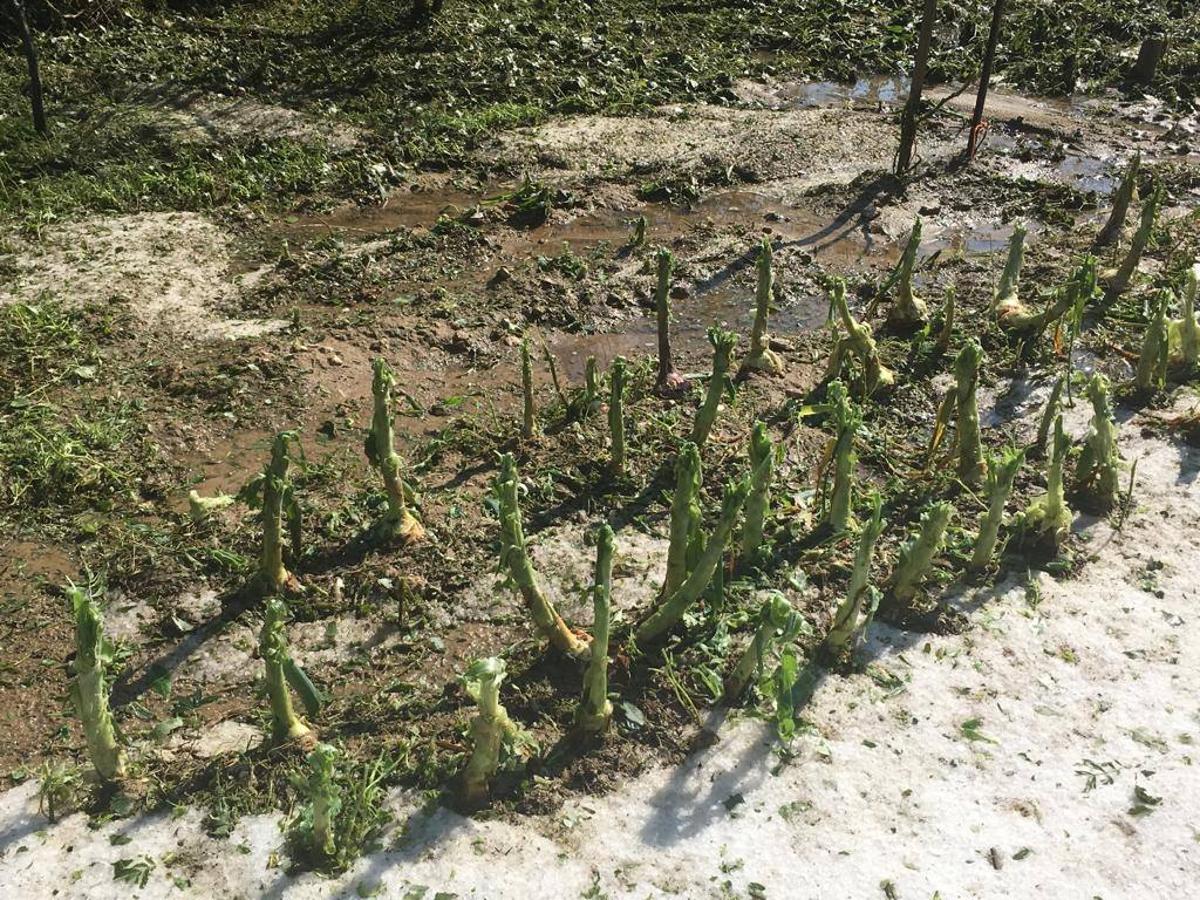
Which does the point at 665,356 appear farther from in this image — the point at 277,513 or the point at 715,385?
the point at 277,513

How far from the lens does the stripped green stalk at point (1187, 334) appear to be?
5848 mm

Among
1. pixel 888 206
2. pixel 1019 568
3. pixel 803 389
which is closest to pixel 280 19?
pixel 888 206

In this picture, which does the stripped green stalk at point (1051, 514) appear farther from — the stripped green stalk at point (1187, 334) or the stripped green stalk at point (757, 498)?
the stripped green stalk at point (1187, 334)

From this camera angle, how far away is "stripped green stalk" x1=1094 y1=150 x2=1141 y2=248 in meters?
7.03

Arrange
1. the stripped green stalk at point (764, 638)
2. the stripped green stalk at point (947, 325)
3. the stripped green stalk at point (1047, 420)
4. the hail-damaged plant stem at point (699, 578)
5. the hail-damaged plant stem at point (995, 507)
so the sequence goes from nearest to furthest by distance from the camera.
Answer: the stripped green stalk at point (764, 638) < the hail-damaged plant stem at point (699, 578) < the hail-damaged plant stem at point (995, 507) < the stripped green stalk at point (1047, 420) < the stripped green stalk at point (947, 325)

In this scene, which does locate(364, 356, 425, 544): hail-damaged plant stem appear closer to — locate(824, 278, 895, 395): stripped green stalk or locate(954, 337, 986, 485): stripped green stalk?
locate(824, 278, 895, 395): stripped green stalk

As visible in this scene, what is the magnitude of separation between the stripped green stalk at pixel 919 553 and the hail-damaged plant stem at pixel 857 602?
205 millimetres

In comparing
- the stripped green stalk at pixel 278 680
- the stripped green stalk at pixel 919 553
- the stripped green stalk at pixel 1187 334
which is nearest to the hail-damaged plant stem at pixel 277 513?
the stripped green stalk at pixel 278 680

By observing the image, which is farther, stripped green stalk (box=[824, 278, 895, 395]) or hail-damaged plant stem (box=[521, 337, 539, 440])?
stripped green stalk (box=[824, 278, 895, 395])

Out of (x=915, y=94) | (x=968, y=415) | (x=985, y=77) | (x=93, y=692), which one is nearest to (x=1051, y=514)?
(x=968, y=415)

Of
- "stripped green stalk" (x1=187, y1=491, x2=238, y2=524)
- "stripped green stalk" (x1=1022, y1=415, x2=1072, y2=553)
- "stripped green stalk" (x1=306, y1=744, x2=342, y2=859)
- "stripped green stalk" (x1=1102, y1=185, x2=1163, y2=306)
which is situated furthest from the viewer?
"stripped green stalk" (x1=1102, y1=185, x2=1163, y2=306)

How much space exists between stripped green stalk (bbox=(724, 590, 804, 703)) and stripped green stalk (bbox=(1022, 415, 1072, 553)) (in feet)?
4.69

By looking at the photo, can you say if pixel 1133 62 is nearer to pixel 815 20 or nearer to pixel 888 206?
pixel 815 20

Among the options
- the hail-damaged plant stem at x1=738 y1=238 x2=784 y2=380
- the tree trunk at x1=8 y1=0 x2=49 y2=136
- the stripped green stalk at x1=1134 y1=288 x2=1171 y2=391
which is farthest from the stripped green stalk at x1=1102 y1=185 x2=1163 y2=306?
the tree trunk at x1=8 y1=0 x2=49 y2=136
